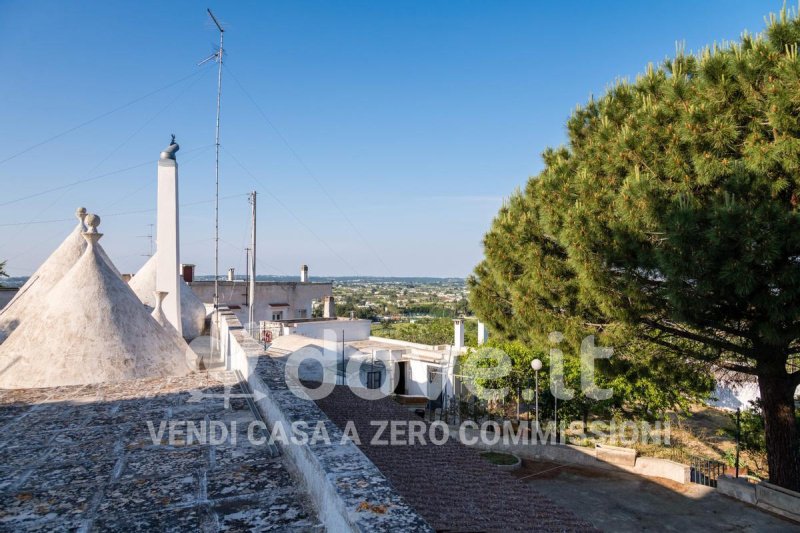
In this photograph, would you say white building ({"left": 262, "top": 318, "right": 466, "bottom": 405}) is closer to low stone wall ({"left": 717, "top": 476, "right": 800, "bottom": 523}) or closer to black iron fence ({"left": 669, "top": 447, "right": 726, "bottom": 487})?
black iron fence ({"left": 669, "top": 447, "right": 726, "bottom": 487})

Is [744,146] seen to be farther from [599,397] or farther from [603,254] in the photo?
[599,397]

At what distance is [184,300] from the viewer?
13922 millimetres

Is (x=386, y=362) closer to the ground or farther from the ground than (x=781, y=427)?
closer to the ground

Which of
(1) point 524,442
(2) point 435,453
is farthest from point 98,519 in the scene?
(1) point 524,442

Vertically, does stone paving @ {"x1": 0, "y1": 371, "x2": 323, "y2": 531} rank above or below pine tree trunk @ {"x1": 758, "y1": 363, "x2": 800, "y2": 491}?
above

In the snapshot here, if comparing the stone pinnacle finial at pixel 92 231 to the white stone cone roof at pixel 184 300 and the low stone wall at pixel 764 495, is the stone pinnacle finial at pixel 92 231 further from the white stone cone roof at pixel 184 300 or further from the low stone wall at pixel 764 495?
the low stone wall at pixel 764 495

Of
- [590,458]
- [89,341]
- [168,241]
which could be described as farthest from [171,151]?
[590,458]

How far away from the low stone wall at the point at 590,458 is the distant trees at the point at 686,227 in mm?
2030

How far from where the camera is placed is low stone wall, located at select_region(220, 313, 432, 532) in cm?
195

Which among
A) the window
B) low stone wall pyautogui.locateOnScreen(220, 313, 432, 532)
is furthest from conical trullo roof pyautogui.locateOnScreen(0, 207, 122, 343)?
the window

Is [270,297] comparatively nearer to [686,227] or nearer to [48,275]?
[48,275]

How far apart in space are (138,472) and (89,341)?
3.81 m

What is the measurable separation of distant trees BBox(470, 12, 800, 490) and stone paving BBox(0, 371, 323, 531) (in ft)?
14.7

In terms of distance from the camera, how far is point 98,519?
2.62 meters
